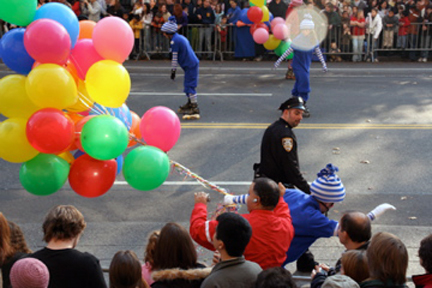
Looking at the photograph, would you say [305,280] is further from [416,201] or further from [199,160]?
[199,160]

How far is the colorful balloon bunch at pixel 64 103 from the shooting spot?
4.93m

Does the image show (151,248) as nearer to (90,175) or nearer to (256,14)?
(90,175)

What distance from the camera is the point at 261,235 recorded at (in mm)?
4734

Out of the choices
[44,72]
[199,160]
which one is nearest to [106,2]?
[199,160]

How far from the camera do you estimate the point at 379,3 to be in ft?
65.1

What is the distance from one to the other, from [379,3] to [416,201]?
43.5ft

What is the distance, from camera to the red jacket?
4.71 meters

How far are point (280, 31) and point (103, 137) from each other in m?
11.3

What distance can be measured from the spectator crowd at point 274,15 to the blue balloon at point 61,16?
44.8 ft

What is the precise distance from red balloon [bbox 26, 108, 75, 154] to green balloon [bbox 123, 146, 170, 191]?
0.58 metres

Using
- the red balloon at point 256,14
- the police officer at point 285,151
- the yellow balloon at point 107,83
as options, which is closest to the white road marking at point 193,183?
the police officer at point 285,151

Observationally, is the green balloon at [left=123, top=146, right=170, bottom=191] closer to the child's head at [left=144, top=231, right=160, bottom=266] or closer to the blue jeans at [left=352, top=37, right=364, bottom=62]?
the child's head at [left=144, top=231, right=160, bottom=266]

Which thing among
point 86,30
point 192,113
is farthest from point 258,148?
point 86,30

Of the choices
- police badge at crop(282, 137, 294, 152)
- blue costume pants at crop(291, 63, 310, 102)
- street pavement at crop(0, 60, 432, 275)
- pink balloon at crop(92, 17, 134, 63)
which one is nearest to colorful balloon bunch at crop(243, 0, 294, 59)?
street pavement at crop(0, 60, 432, 275)
